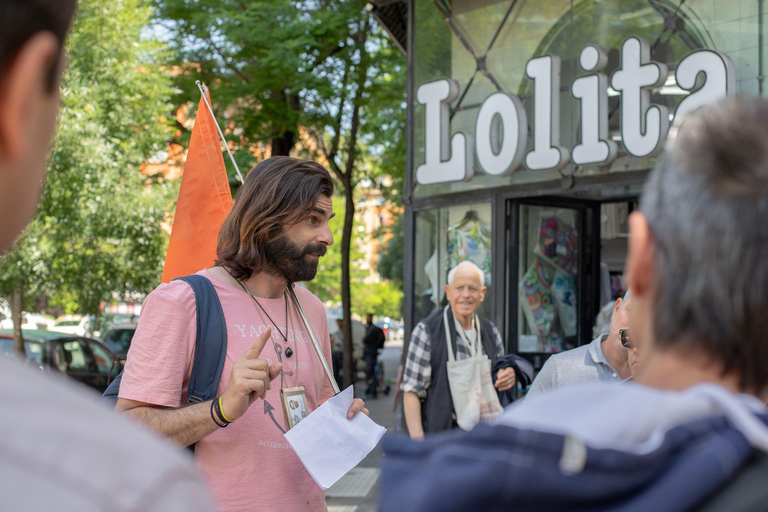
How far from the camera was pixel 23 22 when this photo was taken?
2.19 feet

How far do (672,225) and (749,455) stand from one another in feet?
0.89

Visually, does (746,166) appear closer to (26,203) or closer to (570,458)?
(570,458)

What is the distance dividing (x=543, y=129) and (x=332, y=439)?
5832 mm

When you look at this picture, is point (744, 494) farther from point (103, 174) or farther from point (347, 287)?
point (347, 287)

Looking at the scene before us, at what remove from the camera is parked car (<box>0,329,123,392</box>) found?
1233 centimetres

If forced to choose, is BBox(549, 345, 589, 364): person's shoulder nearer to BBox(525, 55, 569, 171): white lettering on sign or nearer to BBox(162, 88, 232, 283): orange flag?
BBox(162, 88, 232, 283): orange flag

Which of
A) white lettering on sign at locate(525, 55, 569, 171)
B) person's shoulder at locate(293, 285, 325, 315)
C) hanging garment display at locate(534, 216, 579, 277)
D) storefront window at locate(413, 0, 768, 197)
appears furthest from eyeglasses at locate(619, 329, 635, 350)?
hanging garment display at locate(534, 216, 579, 277)

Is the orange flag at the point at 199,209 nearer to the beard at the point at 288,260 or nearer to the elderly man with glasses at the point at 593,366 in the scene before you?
the beard at the point at 288,260

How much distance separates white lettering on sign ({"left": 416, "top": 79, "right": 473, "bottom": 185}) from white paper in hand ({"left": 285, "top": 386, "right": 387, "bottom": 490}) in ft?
19.4

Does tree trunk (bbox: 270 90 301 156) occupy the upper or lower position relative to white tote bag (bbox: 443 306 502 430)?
upper

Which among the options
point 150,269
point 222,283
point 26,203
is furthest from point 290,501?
point 150,269

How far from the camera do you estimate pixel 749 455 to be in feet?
2.73

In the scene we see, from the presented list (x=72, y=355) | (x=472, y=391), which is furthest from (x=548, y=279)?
(x=72, y=355)

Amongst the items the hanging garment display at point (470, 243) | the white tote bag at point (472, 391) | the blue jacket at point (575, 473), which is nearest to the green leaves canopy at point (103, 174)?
the hanging garment display at point (470, 243)
